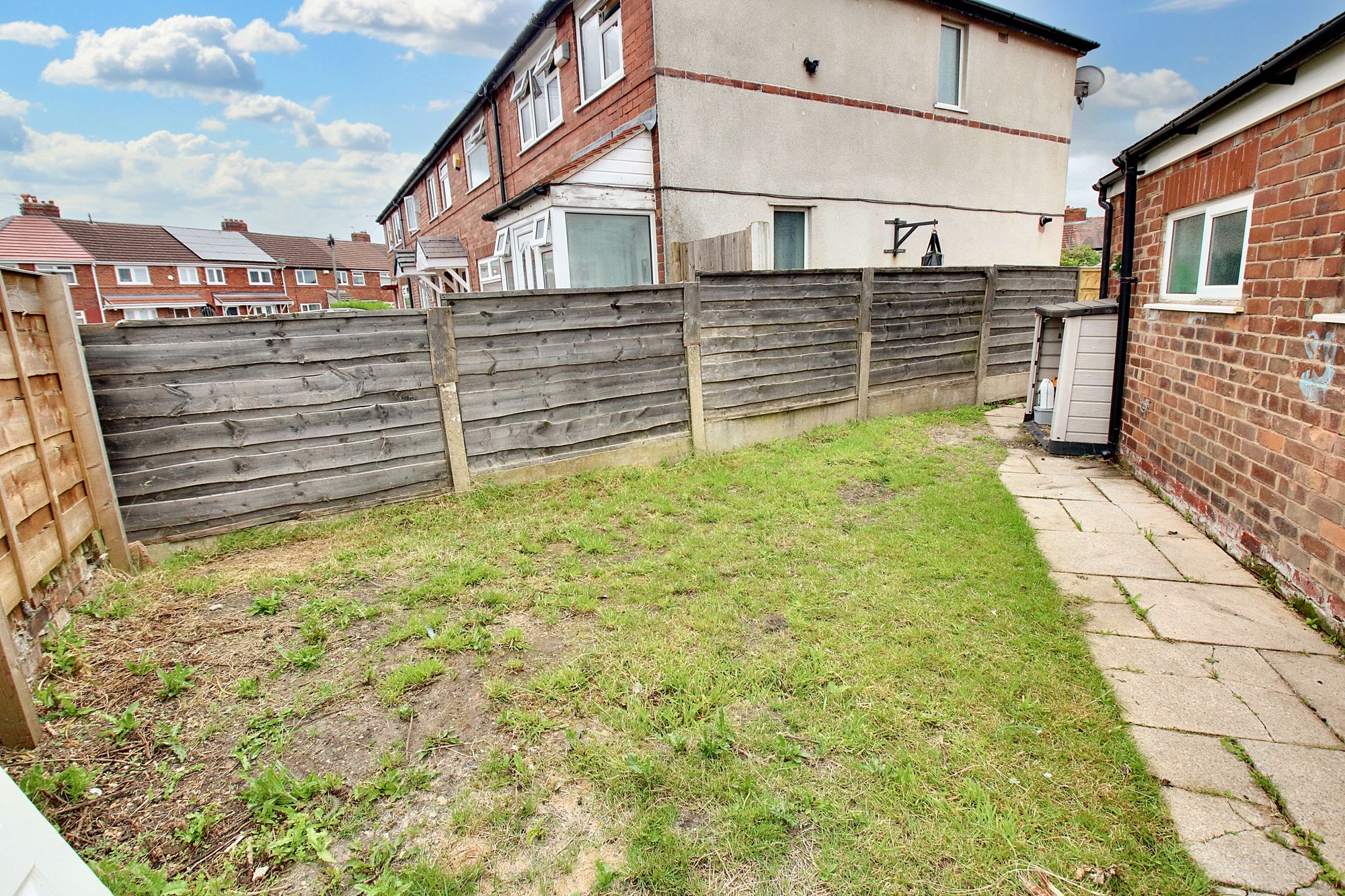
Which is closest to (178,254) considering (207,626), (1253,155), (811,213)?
(811,213)

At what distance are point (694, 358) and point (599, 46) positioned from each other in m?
6.56

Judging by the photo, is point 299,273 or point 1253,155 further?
point 299,273

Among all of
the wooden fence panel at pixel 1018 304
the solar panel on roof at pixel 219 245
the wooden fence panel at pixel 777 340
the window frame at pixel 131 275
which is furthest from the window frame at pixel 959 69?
the solar panel on roof at pixel 219 245

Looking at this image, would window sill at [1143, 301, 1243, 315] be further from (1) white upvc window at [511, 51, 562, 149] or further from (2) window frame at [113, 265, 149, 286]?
(2) window frame at [113, 265, 149, 286]

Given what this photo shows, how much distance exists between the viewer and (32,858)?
43.9 inches

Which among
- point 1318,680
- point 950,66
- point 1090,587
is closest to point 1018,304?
point 950,66

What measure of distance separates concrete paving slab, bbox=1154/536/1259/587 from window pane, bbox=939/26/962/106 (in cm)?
981

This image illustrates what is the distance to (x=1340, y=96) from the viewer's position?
288 cm

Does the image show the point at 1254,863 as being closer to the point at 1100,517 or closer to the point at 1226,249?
the point at 1100,517

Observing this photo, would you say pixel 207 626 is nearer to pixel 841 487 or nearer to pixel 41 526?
pixel 41 526

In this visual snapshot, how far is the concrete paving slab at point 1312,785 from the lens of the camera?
1.79 metres

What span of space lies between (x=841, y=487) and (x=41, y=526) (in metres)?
4.96

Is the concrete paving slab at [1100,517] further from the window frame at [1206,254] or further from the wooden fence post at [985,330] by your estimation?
the wooden fence post at [985,330]

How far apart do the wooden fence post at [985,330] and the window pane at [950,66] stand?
4629 mm
